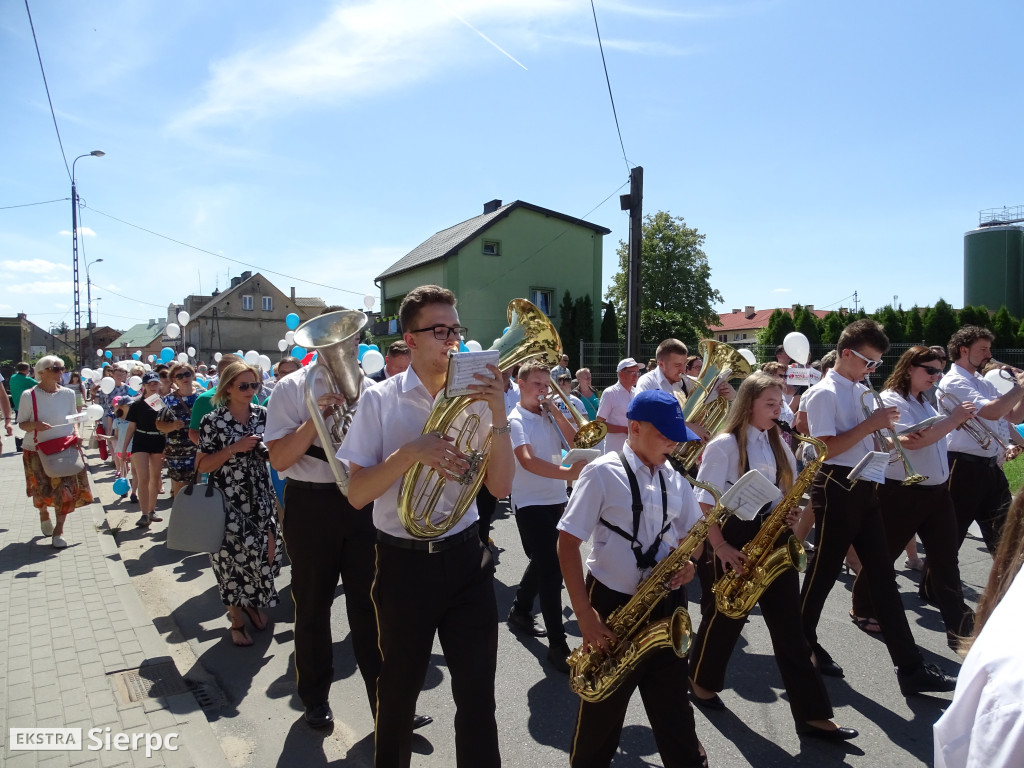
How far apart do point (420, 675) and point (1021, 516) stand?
2.11 metres

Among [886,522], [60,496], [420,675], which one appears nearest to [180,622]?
[60,496]

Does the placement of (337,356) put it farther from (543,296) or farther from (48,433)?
(543,296)

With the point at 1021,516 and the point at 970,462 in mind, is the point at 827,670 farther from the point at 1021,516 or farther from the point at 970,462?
the point at 1021,516

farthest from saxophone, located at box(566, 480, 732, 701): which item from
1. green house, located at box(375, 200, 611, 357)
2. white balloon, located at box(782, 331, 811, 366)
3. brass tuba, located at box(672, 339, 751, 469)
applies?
green house, located at box(375, 200, 611, 357)

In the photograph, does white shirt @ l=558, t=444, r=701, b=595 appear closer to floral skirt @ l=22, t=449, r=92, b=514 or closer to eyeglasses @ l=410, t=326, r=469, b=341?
eyeglasses @ l=410, t=326, r=469, b=341

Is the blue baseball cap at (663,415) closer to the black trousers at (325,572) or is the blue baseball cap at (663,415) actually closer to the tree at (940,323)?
the black trousers at (325,572)

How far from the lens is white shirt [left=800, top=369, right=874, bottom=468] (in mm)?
4156

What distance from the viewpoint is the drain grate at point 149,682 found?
3.80m

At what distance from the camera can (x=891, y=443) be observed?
14.6 ft

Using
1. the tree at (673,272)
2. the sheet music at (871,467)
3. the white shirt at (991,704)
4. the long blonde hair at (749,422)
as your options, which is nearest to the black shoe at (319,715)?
the long blonde hair at (749,422)

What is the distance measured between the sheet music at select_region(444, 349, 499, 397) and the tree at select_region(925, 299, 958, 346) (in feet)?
80.7

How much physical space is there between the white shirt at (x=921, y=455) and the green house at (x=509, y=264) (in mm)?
24844

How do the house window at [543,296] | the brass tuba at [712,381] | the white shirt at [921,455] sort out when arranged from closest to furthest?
the white shirt at [921,455] < the brass tuba at [712,381] < the house window at [543,296]

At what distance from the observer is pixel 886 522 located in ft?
14.9
